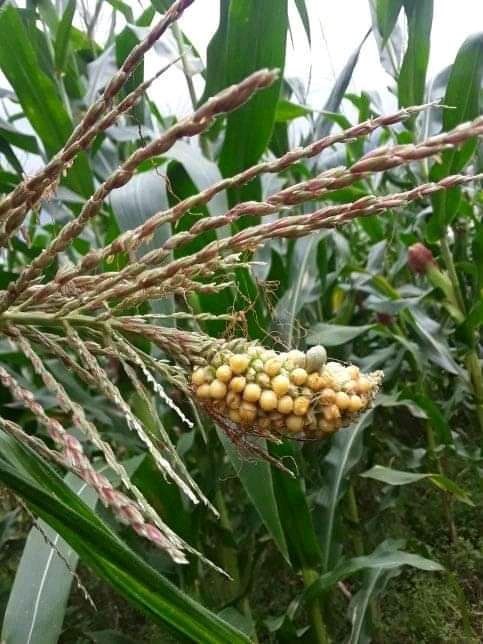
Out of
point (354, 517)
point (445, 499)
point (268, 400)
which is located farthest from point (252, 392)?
point (445, 499)

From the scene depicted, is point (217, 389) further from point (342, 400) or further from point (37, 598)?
point (37, 598)

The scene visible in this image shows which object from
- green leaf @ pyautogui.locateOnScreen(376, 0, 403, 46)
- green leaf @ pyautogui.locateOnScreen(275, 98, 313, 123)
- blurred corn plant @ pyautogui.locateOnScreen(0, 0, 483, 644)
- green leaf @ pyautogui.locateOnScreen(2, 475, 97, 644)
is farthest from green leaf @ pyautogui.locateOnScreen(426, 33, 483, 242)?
green leaf @ pyautogui.locateOnScreen(2, 475, 97, 644)

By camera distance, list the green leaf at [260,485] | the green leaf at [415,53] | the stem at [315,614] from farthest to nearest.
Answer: the green leaf at [415,53] < the stem at [315,614] < the green leaf at [260,485]

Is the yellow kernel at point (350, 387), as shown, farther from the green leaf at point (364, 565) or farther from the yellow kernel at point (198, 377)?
the green leaf at point (364, 565)

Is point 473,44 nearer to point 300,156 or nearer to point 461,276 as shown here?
point 461,276

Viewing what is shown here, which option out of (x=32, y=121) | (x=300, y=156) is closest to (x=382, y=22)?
(x=32, y=121)

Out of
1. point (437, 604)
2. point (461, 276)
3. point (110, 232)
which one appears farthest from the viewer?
point (461, 276)

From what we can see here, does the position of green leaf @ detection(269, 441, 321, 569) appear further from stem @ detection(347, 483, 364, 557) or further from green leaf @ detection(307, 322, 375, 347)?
stem @ detection(347, 483, 364, 557)

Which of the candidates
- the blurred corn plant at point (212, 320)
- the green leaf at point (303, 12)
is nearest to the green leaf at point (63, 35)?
the blurred corn plant at point (212, 320)
